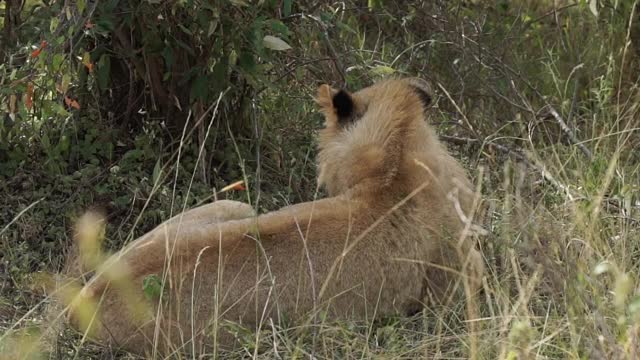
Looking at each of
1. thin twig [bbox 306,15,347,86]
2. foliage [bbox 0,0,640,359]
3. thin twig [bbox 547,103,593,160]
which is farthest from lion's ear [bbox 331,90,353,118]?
thin twig [bbox 547,103,593,160]

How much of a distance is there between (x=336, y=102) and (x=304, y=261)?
3.11ft

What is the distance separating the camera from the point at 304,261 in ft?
13.7

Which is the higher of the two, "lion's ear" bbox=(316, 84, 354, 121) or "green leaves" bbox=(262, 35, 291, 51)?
"green leaves" bbox=(262, 35, 291, 51)

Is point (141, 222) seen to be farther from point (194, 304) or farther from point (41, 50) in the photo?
point (194, 304)

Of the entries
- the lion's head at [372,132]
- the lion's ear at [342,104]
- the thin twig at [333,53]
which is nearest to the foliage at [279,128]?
the thin twig at [333,53]

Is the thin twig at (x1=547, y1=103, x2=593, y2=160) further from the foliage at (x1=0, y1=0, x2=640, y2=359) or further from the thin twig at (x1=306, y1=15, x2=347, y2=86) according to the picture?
the thin twig at (x1=306, y1=15, x2=347, y2=86)

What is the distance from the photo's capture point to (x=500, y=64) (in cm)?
674

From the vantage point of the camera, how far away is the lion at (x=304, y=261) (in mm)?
4078

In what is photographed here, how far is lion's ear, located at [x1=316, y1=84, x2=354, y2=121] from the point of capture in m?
4.89

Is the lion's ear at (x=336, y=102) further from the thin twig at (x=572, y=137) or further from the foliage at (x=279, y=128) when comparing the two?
the thin twig at (x=572, y=137)

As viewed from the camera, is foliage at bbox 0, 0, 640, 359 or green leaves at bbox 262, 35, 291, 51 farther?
green leaves at bbox 262, 35, 291, 51

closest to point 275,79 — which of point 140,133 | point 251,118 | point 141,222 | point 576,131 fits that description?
point 251,118

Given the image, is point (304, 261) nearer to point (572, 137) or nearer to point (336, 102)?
point (336, 102)

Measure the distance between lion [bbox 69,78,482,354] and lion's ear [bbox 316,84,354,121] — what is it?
170mm
